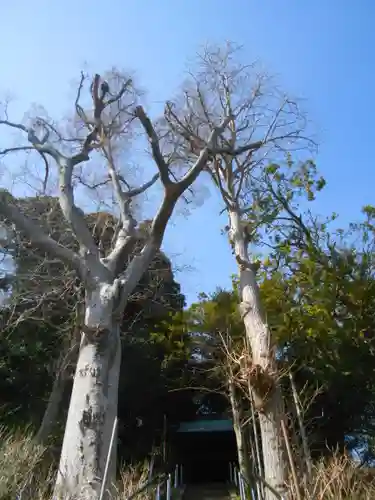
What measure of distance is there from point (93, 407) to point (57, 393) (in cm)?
621

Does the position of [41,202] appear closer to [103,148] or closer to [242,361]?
[103,148]

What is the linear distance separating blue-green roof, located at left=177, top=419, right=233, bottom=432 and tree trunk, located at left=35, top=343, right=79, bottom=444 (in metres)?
5.31

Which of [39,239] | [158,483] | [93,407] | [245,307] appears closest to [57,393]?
[158,483]

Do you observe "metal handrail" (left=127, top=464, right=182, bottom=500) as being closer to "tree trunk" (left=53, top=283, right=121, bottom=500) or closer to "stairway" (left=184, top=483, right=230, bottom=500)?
"tree trunk" (left=53, top=283, right=121, bottom=500)

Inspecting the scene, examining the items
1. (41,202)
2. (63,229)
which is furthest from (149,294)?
(41,202)

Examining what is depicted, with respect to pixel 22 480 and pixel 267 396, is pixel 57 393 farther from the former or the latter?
pixel 267 396

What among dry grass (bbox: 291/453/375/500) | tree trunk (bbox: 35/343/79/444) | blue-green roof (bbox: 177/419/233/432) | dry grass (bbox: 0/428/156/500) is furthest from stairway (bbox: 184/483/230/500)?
dry grass (bbox: 291/453/375/500)

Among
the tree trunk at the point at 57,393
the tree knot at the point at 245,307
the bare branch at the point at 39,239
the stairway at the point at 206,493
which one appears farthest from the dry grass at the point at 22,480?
the stairway at the point at 206,493

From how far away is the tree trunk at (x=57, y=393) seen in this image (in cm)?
1047

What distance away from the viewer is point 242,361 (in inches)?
251

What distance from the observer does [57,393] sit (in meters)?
11.2

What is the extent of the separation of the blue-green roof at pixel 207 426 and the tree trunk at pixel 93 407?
1012 cm

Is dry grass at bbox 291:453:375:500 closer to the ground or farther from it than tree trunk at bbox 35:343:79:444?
closer to the ground

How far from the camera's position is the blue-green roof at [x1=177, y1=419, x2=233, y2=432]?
15.4 m
